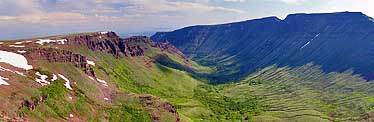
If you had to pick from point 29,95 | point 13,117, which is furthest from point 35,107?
point 13,117

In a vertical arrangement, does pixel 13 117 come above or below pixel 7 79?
below

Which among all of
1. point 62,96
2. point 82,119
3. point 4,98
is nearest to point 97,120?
point 82,119

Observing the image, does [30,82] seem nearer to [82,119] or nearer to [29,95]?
[29,95]

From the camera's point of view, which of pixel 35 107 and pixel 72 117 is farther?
pixel 72 117

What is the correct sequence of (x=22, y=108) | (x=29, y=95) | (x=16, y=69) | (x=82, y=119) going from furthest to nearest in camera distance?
(x=16, y=69) → (x=82, y=119) → (x=29, y=95) → (x=22, y=108)

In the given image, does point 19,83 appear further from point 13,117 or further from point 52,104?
point 13,117

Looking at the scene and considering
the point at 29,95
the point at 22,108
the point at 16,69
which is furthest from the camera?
the point at 16,69

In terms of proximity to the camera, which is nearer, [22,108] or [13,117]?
[13,117]

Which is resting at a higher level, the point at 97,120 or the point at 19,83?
the point at 19,83

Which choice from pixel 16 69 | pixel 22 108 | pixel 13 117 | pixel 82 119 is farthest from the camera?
pixel 16 69

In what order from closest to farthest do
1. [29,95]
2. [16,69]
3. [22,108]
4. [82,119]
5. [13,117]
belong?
1. [13,117]
2. [22,108]
3. [29,95]
4. [82,119]
5. [16,69]
